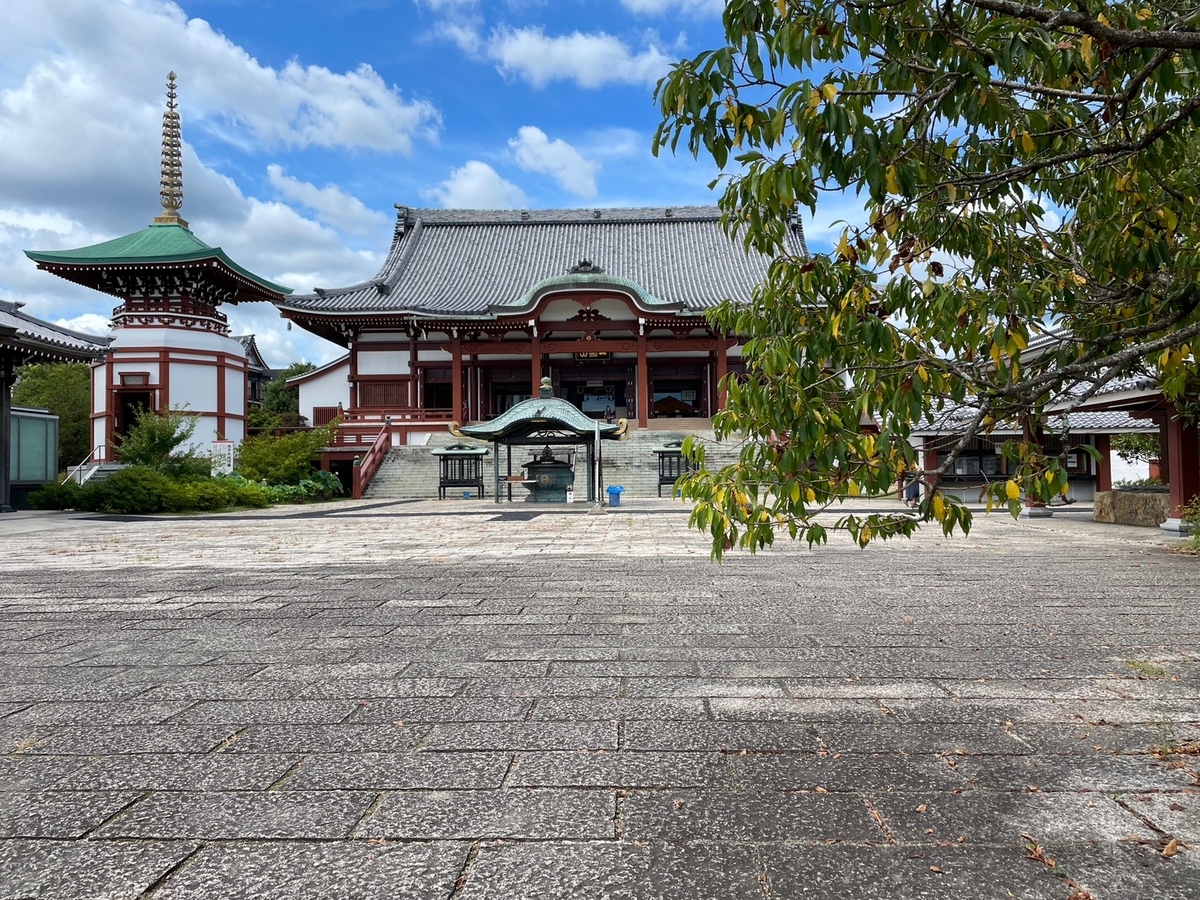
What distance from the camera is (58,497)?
686 inches

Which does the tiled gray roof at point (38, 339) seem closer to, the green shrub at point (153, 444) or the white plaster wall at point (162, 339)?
the green shrub at point (153, 444)

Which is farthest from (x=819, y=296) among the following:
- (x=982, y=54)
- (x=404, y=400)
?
(x=404, y=400)

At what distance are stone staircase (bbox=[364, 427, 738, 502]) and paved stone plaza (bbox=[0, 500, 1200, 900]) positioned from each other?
16.6 m

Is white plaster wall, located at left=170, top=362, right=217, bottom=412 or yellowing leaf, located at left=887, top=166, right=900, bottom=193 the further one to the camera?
white plaster wall, located at left=170, top=362, right=217, bottom=412

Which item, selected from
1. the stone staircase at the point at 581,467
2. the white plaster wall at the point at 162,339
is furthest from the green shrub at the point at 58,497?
the stone staircase at the point at 581,467

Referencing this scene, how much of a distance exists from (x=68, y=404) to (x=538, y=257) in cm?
2090

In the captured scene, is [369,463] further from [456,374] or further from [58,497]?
[58,497]

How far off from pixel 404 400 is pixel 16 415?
1306cm

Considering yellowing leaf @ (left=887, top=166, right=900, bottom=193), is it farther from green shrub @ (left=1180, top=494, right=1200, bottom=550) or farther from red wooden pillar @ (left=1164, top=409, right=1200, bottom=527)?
red wooden pillar @ (left=1164, top=409, right=1200, bottom=527)

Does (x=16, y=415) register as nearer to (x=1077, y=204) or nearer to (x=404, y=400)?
(x=404, y=400)

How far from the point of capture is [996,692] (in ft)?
11.2

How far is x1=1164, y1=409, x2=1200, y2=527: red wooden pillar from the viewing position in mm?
10938

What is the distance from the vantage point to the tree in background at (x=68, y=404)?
105 ft

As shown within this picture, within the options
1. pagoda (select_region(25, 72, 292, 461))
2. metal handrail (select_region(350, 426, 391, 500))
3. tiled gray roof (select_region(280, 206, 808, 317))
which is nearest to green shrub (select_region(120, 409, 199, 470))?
pagoda (select_region(25, 72, 292, 461))
